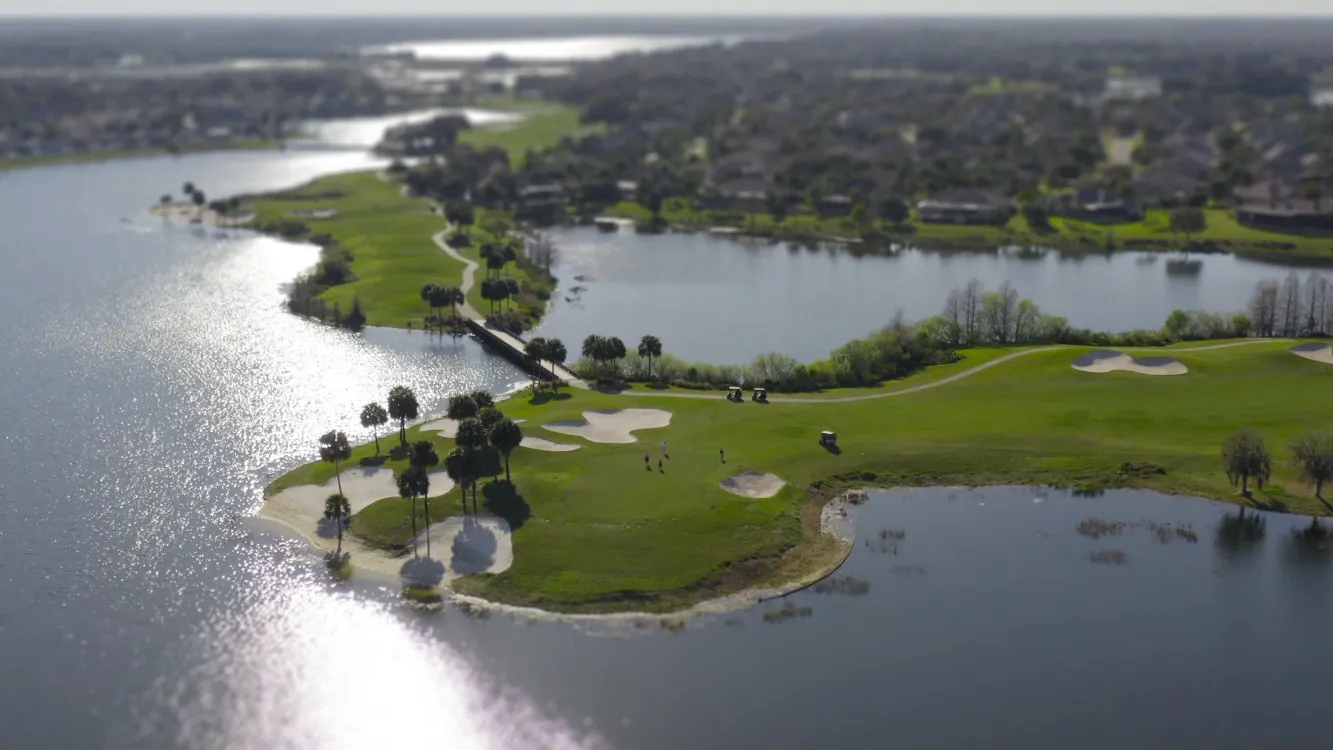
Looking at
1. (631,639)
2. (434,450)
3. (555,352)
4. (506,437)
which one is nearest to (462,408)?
(434,450)

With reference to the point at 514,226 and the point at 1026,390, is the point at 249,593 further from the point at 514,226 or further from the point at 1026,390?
the point at 514,226

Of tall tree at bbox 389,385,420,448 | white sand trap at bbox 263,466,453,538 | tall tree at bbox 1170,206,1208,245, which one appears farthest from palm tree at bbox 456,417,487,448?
tall tree at bbox 1170,206,1208,245

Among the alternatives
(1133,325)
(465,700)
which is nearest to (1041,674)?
(465,700)

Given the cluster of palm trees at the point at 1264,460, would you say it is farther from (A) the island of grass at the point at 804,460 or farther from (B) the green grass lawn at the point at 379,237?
(B) the green grass lawn at the point at 379,237

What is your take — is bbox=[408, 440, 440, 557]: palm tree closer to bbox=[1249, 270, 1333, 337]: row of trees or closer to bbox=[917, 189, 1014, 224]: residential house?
bbox=[1249, 270, 1333, 337]: row of trees

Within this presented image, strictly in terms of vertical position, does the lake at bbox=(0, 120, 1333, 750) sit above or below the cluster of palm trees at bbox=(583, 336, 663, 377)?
below

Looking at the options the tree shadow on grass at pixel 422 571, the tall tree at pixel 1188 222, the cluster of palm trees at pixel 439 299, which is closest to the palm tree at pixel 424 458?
the tree shadow on grass at pixel 422 571

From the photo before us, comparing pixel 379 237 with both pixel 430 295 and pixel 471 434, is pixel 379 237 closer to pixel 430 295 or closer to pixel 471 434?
pixel 430 295
